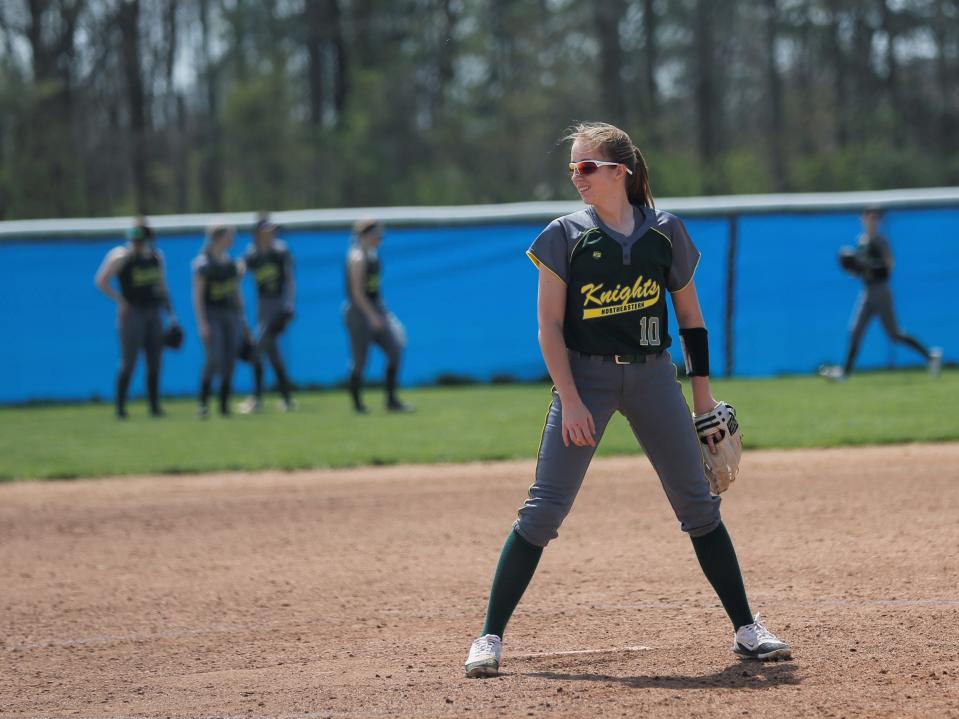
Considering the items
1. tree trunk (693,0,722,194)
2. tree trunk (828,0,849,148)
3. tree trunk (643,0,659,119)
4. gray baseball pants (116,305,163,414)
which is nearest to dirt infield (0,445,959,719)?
gray baseball pants (116,305,163,414)

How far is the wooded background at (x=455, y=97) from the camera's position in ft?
99.6

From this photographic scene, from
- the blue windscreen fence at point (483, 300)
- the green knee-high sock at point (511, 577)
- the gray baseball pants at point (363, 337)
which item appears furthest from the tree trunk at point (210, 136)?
the green knee-high sock at point (511, 577)

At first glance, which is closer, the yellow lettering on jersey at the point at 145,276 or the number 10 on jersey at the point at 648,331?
the number 10 on jersey at the point at 648,331

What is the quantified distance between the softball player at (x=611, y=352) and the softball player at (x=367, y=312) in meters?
8.59

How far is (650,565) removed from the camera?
630 cm

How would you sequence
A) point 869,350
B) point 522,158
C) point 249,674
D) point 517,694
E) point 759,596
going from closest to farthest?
point 517,694
point 249,674
point 759,596
point 869,350
point 522,158

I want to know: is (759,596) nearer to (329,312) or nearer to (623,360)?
(623,360)

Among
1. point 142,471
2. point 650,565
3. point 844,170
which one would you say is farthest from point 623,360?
point 844,170

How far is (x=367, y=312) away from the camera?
506 inches

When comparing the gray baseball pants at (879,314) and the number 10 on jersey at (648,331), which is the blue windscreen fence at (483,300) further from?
A: the number 10 on jersey at (648,331)

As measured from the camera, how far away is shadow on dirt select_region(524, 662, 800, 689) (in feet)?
13.7

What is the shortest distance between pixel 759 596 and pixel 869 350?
36.5ft

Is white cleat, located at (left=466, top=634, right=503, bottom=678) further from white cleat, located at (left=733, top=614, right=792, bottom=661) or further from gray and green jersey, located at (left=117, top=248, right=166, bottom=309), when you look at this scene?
gray and green jersey, located at (left=117, top=248, right=166, bottom=309)

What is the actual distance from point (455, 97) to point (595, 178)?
3059cm
